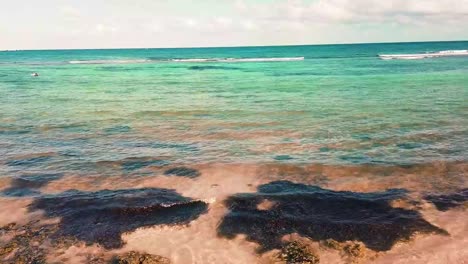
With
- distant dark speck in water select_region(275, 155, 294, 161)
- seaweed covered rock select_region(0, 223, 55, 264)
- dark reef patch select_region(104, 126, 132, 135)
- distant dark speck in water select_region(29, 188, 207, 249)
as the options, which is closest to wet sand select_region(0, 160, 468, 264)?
distant dark speck in water select_region(29, 188, 207, 249)

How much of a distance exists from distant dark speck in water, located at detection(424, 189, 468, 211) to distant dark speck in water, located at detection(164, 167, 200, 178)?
28.1 ft

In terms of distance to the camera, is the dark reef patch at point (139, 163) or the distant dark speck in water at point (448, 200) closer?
the distant dark speck in water at point (448, 200)

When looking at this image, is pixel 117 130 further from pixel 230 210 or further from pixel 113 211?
pixel 230 210

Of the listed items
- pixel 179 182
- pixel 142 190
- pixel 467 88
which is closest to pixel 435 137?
pixel 179 182

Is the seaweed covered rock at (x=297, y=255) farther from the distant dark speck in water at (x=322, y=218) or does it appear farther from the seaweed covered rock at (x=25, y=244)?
the seaweed covered rock at (x=25, y=244)

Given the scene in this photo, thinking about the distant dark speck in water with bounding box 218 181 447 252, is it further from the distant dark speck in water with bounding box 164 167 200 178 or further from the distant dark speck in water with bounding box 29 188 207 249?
the distant dark speck in water with bounding box 164 167 200 178

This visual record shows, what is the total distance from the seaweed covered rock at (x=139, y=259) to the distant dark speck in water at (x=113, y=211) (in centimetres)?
69

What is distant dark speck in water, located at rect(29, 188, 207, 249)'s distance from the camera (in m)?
10.9

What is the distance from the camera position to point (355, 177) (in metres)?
14.9

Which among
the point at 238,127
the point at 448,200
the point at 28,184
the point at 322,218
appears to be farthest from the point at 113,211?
the point at 238,127

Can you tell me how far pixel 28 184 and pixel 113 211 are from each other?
4947mm

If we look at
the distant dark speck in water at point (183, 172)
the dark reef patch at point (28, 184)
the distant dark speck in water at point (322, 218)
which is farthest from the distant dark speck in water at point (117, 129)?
the distant dark speck in water at point (322, 218)

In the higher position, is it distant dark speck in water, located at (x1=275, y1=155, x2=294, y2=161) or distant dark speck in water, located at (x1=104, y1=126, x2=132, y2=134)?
distant dark speck in water, located at (x1=104, y1=126, x2=132, y2=134)

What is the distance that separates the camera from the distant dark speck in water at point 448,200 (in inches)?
480
